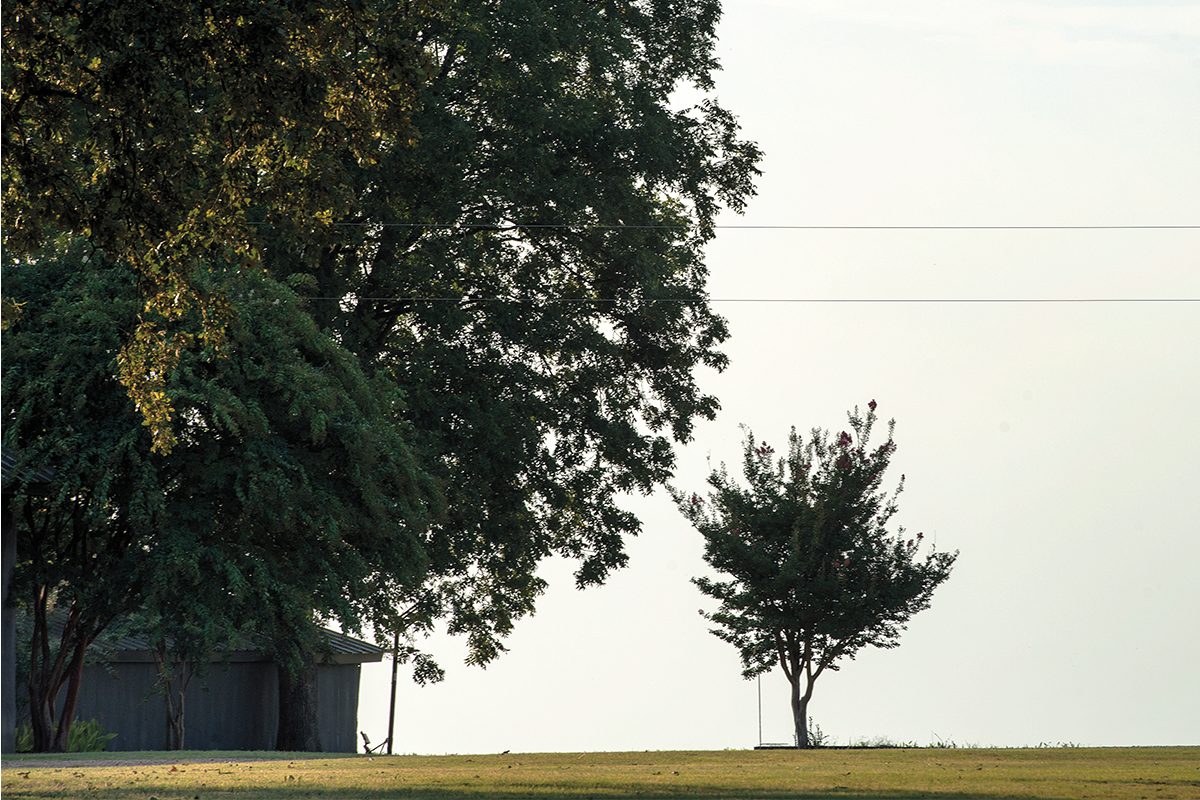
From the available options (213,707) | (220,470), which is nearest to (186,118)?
(220,470)

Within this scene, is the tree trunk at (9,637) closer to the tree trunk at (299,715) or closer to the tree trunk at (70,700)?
the tree trunk at (70,700)

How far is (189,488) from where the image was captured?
1948 cm

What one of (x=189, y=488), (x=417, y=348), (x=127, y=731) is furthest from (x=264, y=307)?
(x=127, y=731)

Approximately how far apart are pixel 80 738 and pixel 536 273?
1278 cm

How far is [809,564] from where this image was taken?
1071 inches

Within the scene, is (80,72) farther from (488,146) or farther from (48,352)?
(488,146)

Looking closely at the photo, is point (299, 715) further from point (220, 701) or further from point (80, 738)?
point (220, 701)

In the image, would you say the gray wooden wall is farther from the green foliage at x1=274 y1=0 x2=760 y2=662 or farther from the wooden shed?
the green foliage at x1=274 y1=0 x2=760 y2=662

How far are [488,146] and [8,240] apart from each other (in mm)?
13481

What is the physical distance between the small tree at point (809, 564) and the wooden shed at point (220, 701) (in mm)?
9089

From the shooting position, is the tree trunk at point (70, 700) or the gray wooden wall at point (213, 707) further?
the gray wooden wall at point (213, 707)

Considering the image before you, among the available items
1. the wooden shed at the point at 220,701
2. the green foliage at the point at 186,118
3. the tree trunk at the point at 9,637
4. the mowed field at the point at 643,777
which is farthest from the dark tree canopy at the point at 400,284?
the wooden shed at the point at 220,701

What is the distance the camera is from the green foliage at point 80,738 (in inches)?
915

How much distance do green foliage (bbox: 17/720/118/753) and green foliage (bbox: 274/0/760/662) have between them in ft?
21.4
